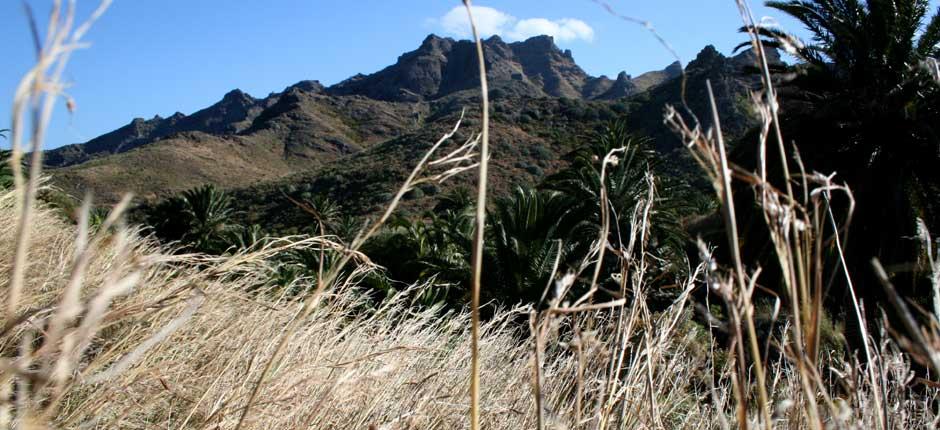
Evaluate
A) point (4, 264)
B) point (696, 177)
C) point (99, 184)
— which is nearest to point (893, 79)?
point (4, 264)

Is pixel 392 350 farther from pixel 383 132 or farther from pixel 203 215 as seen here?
pixel 383 132

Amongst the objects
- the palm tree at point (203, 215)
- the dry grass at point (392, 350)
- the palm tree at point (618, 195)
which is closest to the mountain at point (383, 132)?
the dry grass at point (392, 350)

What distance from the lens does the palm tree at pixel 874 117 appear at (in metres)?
9.99

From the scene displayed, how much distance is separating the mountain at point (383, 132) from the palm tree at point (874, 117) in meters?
1.43

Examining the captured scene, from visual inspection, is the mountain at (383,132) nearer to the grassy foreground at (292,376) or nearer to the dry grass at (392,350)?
the dry grass at (392,350)

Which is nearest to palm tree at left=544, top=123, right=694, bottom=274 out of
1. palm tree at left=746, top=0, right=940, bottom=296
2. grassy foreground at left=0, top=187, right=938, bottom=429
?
palm tree at left=746, top=0, right=940, bottom=296

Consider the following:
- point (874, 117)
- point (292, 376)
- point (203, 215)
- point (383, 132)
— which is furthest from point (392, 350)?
Answer: point (383, 132)

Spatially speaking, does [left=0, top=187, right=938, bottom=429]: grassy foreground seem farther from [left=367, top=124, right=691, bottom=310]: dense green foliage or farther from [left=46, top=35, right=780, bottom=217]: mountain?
[left=367, top=124, right=691, bottom=310]: dense green foliage

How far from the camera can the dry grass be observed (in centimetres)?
64

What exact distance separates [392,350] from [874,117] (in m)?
11.1

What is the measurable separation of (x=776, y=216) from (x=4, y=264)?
118 inches

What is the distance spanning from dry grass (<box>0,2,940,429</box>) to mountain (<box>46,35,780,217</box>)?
175mm

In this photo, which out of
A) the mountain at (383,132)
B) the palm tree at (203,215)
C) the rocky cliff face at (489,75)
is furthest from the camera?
the rocky cliff face at (489,75)

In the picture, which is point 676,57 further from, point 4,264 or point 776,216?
point 4,264
